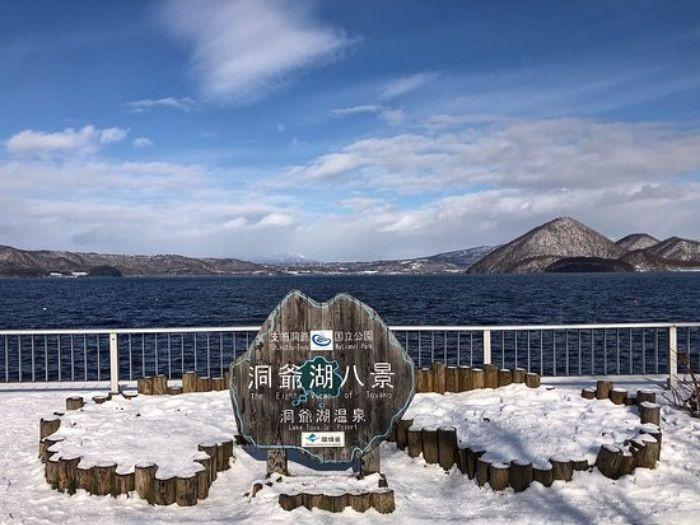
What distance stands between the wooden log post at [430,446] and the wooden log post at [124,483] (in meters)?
3.35

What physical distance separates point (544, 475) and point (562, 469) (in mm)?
208

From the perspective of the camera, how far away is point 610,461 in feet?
20.5

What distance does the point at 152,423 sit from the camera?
8.27m

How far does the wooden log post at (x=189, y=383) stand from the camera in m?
10.0

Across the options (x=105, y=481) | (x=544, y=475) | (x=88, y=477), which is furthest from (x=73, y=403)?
(x=544, y=475)

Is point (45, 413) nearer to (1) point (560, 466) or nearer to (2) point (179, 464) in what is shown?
(2) point (179, 464)

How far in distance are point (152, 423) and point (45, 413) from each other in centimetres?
241

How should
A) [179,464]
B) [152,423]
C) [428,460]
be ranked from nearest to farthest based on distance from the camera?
[179,464] → [428,460] → [152,423]

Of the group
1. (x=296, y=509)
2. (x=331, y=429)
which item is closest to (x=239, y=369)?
(x=331, y=429)

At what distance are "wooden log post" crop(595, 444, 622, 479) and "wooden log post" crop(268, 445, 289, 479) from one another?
134 inches

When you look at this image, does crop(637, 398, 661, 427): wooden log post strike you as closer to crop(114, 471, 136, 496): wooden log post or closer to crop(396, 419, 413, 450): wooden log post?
crop(396, 419, 413, 450): wooden log post

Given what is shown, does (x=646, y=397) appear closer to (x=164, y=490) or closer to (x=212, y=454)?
(x=212, y=454)

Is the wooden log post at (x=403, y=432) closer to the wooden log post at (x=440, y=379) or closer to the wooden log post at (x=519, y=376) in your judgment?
the wooden log post at (x=440, y=379)

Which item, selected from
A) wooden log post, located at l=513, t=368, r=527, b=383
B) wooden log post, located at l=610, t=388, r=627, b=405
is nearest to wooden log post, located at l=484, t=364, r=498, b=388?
wooden log post, located at l=513, t=368, r=527, b=383
